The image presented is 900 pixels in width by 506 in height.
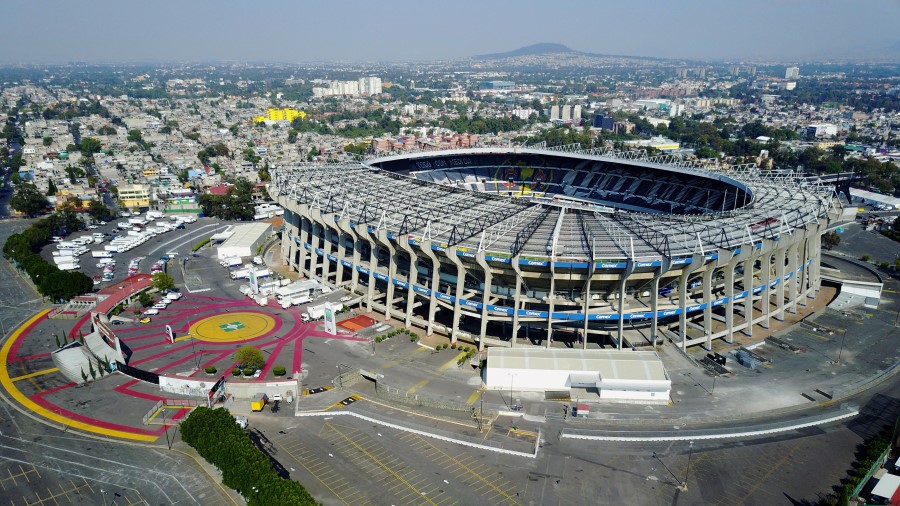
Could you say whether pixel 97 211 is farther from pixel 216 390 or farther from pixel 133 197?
pixel 216 390

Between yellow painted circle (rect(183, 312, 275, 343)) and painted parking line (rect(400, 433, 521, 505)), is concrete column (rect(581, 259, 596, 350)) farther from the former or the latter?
yellow painted circle (rect(183, 312, 275, 343))

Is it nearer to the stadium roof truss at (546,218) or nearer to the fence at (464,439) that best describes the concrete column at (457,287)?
the stadium roof truss at (546,218)

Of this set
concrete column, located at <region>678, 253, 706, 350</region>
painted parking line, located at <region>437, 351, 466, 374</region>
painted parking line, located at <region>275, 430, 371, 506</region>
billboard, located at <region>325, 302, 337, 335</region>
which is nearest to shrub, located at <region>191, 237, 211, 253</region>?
billboard, located at <region>325, 302, 337, 335</region>

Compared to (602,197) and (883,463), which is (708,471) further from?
(602,197)

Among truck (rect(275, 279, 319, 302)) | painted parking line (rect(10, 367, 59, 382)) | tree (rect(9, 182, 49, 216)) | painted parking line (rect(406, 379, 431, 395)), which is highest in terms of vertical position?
tree (rect(9, 182, 49, 216))

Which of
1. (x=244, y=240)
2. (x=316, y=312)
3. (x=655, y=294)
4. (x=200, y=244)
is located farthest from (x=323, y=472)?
(x=200, y=244)

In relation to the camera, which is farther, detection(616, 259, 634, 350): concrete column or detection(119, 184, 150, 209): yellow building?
detection(119, 184, 150, 209): yellow building

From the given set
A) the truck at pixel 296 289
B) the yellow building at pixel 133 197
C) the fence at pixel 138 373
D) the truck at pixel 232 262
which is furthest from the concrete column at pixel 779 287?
the yellow building at pixel 133 197
